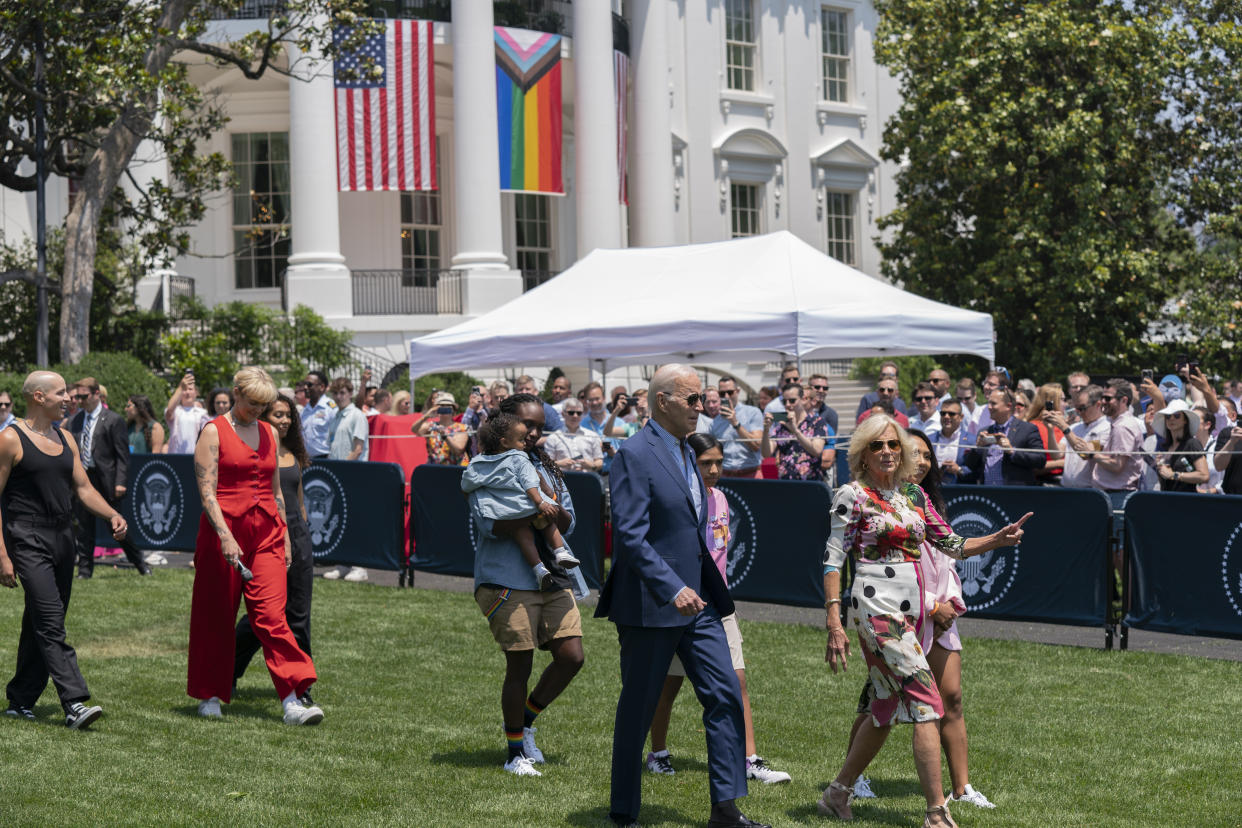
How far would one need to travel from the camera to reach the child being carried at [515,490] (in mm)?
7146

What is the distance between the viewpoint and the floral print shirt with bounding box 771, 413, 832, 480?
13.9 meters

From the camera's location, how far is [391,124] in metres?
28.6

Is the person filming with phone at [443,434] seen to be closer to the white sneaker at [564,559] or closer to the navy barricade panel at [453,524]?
the navy barricade panel at [453,524]

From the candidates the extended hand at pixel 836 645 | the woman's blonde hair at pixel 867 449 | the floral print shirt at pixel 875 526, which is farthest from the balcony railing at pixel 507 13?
the extended hand at pixel 836 645

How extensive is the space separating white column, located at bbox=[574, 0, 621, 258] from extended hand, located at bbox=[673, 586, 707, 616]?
997 inches

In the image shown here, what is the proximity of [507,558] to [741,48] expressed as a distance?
104ft

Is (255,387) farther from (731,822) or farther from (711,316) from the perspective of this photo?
(711,316)

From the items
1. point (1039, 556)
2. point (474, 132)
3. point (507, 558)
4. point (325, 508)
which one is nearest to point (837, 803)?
point (507, 558)

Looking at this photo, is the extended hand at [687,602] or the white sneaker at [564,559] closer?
the extended hand at [687,602]

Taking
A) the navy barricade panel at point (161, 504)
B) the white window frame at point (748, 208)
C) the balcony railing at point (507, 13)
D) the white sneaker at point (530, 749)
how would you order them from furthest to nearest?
the white window frame at point (748, 208) < the balcony railing at point (507, 13) < the navy barricade panel at point (161, 504) < the white sneaker at point (530, 749)

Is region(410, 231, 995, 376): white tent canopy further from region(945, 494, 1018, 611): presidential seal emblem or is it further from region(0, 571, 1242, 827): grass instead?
region(0, 571, 1242, 827): grass

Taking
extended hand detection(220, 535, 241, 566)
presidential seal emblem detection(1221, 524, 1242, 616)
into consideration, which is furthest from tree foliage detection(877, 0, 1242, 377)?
extended hand detection(220, 535, 241, 566)

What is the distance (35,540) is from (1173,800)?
591 cm

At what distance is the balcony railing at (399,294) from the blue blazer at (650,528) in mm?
24526
